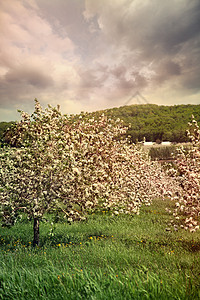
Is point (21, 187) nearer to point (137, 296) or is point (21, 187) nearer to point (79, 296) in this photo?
point (79, 296)

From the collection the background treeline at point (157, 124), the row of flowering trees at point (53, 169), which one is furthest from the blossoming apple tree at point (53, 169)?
the background treeline at point (157, 124)

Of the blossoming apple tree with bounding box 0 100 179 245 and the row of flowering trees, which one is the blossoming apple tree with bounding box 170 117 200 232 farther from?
the blossoming apple tree with bounding box 0 100 179 245

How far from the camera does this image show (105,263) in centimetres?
526

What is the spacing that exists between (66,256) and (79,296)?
9.21 ft

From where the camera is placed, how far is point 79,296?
3535 millimetres

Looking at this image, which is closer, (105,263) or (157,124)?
(105,263)

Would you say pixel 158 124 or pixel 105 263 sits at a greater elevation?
pixel 158 124

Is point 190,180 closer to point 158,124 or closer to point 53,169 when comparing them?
point 53,169

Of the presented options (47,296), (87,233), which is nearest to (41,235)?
(87,233)

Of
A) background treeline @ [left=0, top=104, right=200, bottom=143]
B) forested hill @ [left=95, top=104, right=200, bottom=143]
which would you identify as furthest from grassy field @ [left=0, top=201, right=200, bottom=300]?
forested hill @ [left=95, top=104, right=200, bottom=143]

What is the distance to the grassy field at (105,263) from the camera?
149 inches

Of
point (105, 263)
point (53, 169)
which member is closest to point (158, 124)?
point (53, 169)

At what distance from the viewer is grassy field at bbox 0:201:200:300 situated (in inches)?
149

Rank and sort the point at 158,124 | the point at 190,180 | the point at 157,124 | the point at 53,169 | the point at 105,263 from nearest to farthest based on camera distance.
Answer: the point at 105,263 → the point at 190,180 → the point at 53,169 → the point at 157,124 → the point at 158,124
